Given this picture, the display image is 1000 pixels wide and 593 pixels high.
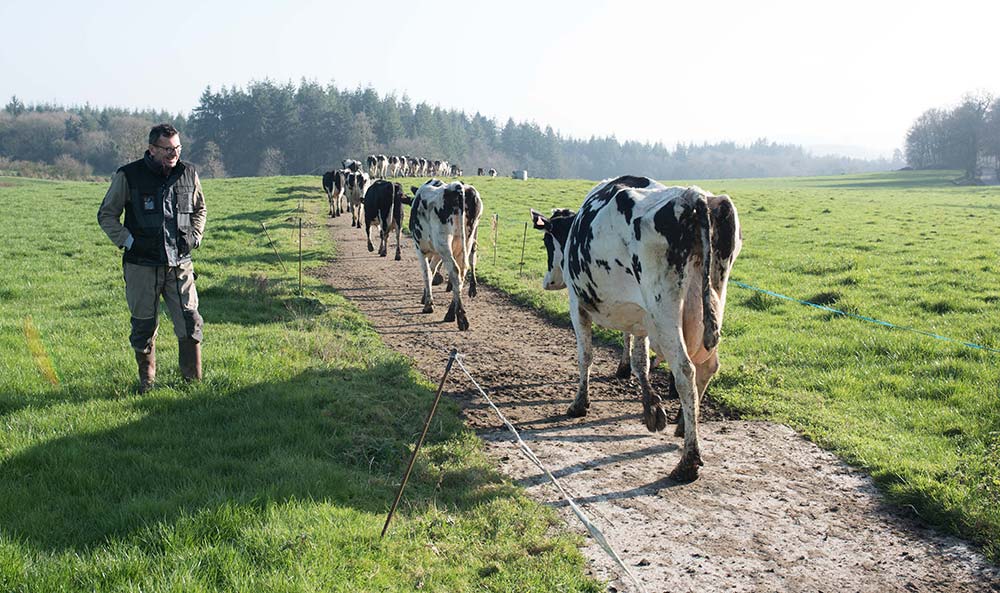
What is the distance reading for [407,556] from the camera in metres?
4.24

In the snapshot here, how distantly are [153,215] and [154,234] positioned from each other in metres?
0.18

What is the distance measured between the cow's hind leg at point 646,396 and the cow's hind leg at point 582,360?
0.51 metres

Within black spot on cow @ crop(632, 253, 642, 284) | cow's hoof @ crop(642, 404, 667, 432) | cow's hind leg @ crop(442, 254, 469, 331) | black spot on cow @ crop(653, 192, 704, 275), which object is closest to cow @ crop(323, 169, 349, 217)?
cow's hind leg @ crop(442, 254, 469, 331)

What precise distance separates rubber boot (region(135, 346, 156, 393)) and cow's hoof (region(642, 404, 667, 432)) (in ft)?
15.9

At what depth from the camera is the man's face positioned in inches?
254

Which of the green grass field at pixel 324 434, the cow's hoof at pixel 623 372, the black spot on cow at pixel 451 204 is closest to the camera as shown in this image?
the green grass field at pixel 324 434

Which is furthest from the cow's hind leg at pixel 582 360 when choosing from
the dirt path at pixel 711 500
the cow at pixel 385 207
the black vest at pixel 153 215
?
the cow at pixel 385 207

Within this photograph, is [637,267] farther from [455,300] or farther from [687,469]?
[455,300]

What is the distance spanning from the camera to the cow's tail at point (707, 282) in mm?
5555

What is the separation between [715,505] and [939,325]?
7.35 m

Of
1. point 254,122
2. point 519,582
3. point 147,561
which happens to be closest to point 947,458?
point 519,582

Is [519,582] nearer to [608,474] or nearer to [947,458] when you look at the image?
[608,474]

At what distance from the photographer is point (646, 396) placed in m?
6.82

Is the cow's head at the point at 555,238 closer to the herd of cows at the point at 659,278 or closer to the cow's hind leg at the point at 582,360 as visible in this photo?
the herd of cows at the point at 659,278
